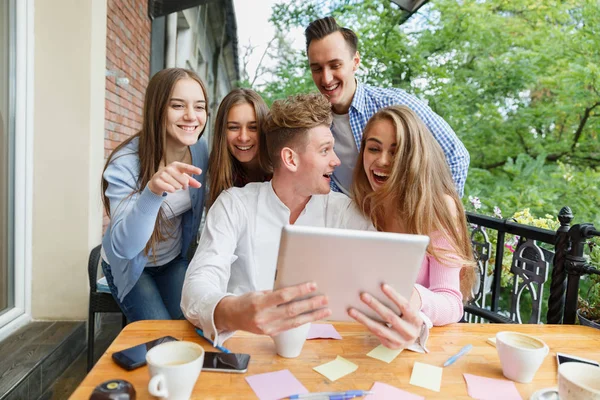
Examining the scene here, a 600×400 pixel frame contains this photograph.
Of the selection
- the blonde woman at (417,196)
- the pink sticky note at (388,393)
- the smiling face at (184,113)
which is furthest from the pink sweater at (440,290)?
the smiling face at (184,113)

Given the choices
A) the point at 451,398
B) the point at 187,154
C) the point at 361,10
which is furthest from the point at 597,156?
the point at 451,398

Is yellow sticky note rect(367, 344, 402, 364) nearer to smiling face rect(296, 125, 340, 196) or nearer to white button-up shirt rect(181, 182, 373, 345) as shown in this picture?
white button-up shirt rect(181, 182, 373, 345)

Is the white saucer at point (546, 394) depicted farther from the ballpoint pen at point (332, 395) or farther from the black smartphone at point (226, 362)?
the black smartphone at point (226, 362)

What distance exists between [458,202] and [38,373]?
2.18 metres

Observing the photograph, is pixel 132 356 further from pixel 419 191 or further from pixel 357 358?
pixel 419 191

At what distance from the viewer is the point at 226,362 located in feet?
3.36

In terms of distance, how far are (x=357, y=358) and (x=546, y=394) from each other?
41cm

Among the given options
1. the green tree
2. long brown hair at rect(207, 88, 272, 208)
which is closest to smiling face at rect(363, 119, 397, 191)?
long brown hair at rect(207, 88, 272, 208)

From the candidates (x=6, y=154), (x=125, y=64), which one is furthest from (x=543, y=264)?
(x=125, y=64)

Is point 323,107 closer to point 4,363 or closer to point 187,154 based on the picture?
point 187,154

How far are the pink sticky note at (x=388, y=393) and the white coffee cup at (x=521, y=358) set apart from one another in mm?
246

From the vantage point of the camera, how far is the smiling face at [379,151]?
1.74m

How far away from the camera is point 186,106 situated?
203cm

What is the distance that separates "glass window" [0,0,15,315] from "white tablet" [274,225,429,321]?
2.24m
